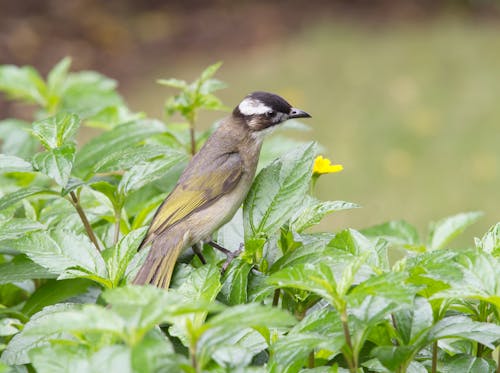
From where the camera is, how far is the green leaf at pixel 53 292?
2.28 meters

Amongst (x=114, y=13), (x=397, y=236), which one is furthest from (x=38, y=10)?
(x=397, y=236)

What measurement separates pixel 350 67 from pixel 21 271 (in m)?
6.68

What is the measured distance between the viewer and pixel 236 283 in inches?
80.0

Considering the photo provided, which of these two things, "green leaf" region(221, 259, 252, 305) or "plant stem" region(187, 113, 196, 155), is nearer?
"green leaf" region(221, 259, 252, 305)

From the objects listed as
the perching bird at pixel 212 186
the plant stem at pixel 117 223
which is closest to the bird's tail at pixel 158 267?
the perching bird at pixel 212 186

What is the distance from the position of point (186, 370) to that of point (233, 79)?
6856mm

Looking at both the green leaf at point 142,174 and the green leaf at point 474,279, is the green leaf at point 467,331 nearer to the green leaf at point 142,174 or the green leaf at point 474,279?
the green leaf at point 474,279

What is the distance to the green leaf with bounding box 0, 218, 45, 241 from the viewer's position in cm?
214

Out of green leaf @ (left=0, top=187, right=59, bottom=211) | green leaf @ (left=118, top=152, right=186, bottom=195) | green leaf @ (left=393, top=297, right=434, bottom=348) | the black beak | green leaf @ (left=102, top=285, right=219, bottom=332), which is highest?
the black beak

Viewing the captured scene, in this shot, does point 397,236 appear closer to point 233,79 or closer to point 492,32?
point 233,79

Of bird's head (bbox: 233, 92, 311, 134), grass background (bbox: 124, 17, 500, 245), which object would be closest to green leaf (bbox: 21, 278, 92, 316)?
bird's head (bbox: 233, 92, 311, 134)

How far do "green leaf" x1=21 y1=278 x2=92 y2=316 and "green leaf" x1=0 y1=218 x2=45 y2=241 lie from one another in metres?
0.17

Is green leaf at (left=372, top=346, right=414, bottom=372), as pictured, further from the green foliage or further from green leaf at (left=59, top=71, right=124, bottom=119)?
green leaf at (left=59, top=71, right=124, bottom=119)

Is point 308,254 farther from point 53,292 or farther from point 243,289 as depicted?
point 53,292
